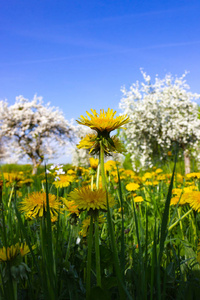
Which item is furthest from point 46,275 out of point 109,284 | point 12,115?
point 12,115

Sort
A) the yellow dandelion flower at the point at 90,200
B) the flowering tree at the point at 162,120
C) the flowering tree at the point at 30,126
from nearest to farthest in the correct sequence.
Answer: the yellow dandelion flower at the point at 90,200
the flowering tree at the point at 162,120
the flowering tree at the point at 30,126

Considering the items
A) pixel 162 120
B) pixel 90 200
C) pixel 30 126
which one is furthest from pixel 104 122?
pixel 30 126

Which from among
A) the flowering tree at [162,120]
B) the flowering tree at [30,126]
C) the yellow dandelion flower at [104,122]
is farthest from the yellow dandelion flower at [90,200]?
the flowering tree at [30,126]

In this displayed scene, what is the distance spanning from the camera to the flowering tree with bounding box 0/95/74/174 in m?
16.1

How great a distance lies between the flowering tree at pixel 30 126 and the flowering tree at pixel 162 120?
22.4 feet

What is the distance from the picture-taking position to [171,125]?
973 cm

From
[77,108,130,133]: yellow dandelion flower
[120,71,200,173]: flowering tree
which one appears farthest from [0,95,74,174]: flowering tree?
[77,108,130,133]: yellow dandelion flower

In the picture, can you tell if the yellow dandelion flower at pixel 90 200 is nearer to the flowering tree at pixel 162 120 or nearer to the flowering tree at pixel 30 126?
the flowering tree at pixel 162 120

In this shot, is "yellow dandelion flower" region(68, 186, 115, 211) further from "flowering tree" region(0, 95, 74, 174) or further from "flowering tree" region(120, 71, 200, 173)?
"flowering tree" region(0, 95, 74, 174)

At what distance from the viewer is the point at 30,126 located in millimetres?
16312

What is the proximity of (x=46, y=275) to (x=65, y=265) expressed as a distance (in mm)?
314

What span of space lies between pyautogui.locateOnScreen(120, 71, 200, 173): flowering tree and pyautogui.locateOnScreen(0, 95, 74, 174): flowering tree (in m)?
6.82

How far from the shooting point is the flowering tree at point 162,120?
9.57 m

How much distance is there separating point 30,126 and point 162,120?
926 centimetres
